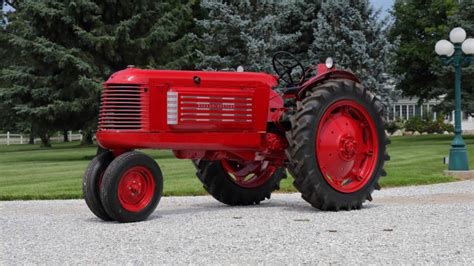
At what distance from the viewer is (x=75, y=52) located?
2691 cm

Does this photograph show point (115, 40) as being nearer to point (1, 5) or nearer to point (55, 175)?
point (55, 175)

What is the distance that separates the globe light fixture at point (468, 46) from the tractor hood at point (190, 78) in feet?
28.8

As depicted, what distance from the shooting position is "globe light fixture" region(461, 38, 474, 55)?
1664cm

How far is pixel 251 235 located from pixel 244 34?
23.9 meters

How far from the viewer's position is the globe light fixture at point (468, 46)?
54.6ft

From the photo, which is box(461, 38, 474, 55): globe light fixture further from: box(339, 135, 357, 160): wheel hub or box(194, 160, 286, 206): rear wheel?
box(339, 135, 357, 160): wheel hub

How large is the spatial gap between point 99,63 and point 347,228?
21.8 metres

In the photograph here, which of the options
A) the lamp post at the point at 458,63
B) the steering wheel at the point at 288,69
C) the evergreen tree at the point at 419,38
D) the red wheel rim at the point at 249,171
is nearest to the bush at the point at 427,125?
the evergreen tree at the point at 419,38

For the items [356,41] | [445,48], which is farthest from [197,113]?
[356,41]

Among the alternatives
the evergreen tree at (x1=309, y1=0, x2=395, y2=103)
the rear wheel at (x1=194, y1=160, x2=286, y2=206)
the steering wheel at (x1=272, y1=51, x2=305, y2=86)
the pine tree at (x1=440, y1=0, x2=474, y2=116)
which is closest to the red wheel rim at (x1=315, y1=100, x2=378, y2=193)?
the steering wheel at (x1=272, y1=51, x2=305, y2=86)

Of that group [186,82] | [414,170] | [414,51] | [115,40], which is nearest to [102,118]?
[186,82]

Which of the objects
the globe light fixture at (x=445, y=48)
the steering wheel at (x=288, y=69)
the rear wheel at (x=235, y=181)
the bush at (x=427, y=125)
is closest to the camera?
the steering wheel at (x=288, y=69)

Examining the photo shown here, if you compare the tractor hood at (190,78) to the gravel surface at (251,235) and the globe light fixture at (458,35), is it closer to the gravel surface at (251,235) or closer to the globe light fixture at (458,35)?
the gravel surface at (251,235)

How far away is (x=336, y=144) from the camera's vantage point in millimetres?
9328
